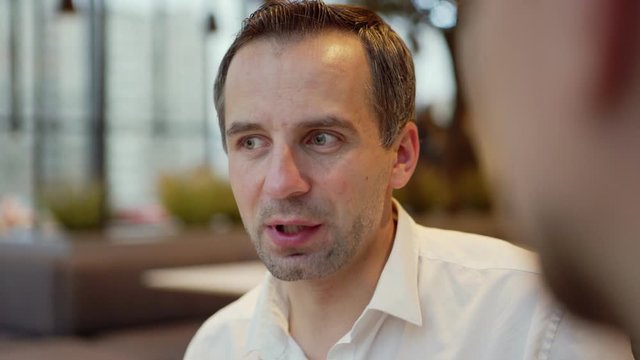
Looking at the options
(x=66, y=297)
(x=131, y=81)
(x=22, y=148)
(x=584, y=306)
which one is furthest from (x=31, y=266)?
(x=131, y=81)

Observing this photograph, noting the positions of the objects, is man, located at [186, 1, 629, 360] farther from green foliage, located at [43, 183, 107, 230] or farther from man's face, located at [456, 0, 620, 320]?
green foliage, located at [43, 183, 107, 230]

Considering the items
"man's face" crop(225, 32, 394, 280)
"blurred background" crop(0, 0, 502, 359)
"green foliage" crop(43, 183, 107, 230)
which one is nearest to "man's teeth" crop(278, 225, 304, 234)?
"man's face" crop(225, 32, 394, 280)

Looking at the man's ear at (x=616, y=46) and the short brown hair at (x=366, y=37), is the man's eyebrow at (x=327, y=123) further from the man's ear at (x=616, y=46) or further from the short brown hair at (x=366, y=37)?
the man's ear at (x=616, y=46)

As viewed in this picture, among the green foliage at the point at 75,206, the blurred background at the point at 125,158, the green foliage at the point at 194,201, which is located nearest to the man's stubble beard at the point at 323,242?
the blurred background at the point at 125,158

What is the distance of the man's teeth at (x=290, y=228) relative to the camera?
1136mm

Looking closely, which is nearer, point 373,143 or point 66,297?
point 373,143

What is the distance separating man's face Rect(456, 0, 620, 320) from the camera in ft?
0.96

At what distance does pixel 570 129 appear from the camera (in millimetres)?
300

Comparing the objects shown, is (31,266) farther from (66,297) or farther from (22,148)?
(22,148)

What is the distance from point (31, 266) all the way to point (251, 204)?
310 cm

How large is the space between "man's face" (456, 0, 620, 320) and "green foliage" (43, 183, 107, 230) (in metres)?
4.54

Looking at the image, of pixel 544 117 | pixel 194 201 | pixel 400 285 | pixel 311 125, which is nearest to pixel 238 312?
pixel 400 285

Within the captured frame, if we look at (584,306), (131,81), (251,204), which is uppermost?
(584,306)

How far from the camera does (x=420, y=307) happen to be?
126cm
